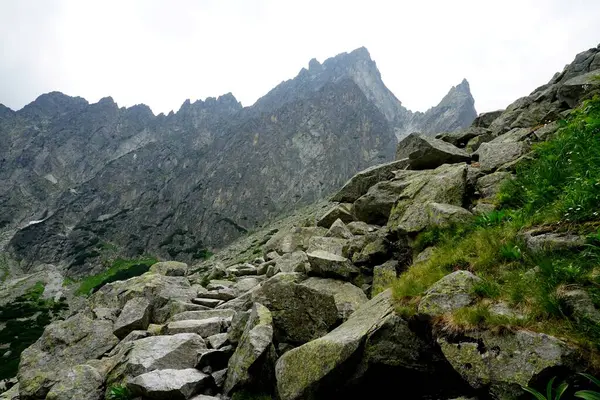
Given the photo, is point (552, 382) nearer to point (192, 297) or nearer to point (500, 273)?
point (500, 273)

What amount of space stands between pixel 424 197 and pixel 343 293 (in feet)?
17.6

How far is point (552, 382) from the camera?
4.41 m

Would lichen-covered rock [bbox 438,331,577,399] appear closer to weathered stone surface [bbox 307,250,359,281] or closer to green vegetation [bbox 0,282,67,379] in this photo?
weathered stone surface [bbox 307,250,359,281]

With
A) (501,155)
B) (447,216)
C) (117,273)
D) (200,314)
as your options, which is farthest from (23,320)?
(501,155)

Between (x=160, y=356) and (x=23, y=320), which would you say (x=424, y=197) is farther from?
(x=23, y=320)

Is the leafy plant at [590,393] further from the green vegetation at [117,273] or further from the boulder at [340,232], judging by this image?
the green vegetation at [117,273]

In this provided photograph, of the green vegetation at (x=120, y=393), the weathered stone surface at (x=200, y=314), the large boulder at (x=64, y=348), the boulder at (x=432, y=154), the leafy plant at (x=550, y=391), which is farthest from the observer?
the boulder at (x=432, y=154)

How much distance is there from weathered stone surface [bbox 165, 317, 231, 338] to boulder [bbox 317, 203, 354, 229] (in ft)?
35.6

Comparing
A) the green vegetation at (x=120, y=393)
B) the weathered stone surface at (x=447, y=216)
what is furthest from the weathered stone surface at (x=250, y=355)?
the weathered stone surface at (x=447, y=216)

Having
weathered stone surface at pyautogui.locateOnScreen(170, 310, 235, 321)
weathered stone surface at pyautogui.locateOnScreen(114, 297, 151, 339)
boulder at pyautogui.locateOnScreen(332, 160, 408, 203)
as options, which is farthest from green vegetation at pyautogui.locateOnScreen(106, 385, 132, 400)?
boulder at pyautogui.locateOnScreen(332, 160, 408, 203)

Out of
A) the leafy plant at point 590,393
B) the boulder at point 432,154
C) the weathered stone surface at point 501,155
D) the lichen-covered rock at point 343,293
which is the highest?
the boulder at point 432,154

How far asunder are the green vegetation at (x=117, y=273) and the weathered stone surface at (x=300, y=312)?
476ft

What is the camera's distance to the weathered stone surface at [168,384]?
8.47 meters

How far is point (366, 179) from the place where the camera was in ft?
78.6
